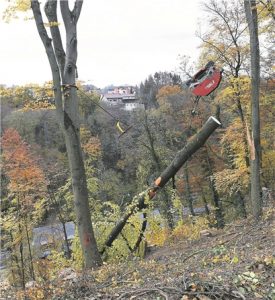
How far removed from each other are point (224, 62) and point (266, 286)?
1481 cm

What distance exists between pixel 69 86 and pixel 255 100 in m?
4.88

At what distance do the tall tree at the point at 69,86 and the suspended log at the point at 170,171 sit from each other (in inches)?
54.9

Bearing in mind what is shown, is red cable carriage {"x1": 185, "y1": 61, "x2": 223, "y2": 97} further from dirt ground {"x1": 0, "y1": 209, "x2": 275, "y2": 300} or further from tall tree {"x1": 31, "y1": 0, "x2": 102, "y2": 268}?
dirt ground {"x1": 0, "y1": 209, "x2": 275, "y2": 300}

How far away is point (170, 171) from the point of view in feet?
29.1

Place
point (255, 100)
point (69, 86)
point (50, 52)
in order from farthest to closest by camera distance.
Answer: point (255, 100)
point (69, 86)
point (50, 52)

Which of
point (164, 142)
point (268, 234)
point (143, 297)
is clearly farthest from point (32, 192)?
point (143, 297)

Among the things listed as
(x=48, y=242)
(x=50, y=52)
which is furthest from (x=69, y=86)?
(x=48, y=242)

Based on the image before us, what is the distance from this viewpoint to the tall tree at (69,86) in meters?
7.55

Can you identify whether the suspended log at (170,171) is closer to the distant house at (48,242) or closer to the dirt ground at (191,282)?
the dirt ground at (191,282)

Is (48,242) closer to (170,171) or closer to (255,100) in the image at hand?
(170,171)

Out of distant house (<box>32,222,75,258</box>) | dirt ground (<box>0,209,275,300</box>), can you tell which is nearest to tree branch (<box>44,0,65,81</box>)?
dirt ground (<box>0,209,275,300</box>)

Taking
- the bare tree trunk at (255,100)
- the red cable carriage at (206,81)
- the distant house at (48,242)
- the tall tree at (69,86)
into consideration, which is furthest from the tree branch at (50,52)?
the distant house at (48,242)

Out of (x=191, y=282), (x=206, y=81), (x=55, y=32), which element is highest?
(x=55, y=32)

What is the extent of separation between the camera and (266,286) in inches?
167
